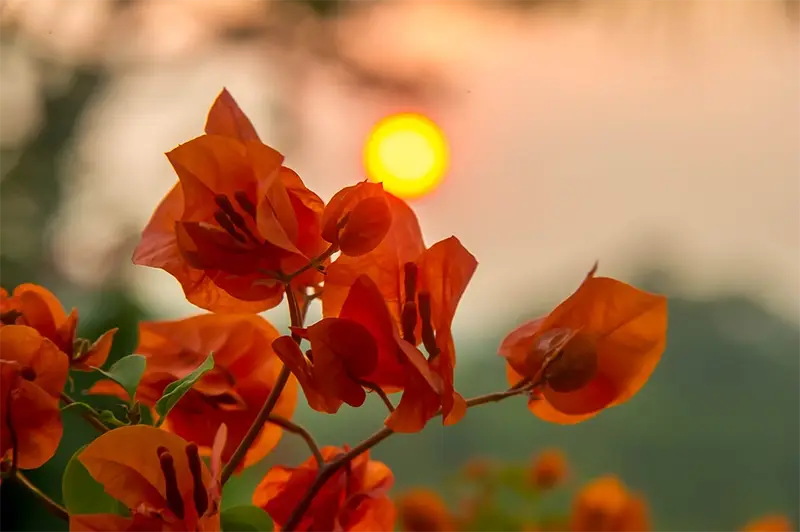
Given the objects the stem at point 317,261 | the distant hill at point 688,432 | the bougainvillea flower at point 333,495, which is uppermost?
the stem at point 317,261

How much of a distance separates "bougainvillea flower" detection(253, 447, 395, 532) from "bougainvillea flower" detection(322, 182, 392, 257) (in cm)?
9

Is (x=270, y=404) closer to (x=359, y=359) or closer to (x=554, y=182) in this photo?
(x=359, y=359)

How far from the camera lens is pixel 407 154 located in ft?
4.43

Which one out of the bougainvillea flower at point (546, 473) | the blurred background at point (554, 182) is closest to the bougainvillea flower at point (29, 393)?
the bougainvillea flower at point (546, 473)

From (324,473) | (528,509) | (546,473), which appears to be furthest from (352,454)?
(528,509)

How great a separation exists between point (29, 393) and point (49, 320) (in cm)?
4

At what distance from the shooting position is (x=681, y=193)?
1.28m

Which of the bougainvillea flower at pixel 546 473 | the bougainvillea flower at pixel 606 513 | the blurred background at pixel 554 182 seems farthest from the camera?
the blurred background at pixel 554 182

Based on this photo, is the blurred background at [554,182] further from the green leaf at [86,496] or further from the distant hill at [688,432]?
the green leaf at [86,496]

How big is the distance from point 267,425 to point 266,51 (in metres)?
1.16

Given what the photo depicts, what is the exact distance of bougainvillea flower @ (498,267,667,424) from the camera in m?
0.27

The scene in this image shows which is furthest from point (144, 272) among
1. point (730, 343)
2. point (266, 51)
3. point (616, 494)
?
point (730, 343)

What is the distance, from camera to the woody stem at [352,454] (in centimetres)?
26

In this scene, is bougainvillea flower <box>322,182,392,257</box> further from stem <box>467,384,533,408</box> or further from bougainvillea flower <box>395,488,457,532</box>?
bougainvillea flower <box>395,488,457,532</box>
